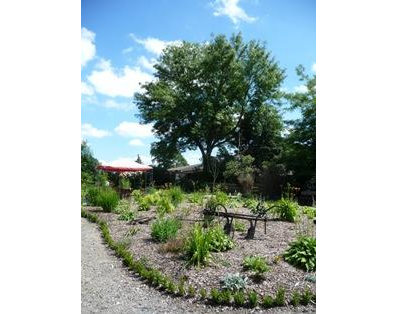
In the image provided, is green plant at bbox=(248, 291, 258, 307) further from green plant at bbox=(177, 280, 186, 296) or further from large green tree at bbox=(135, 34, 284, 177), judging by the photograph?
large green tree at bbox=(135, 34, 284, 177)

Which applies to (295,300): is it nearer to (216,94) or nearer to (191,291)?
(191,291)

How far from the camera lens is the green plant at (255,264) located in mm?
5570

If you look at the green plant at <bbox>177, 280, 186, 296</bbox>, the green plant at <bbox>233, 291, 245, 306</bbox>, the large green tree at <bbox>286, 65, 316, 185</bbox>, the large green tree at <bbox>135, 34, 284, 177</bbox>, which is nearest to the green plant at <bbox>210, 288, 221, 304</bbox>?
the green plant at <bbox>233, 291, 245, 306</bbox>

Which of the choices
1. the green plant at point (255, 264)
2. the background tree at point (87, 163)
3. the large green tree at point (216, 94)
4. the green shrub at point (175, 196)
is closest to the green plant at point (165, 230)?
the green plant at point (255, 264)

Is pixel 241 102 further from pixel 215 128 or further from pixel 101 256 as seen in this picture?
pixel 101 256

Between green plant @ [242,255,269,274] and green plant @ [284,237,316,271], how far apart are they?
1.62 ft

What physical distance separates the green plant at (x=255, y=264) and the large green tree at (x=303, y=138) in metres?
15.3

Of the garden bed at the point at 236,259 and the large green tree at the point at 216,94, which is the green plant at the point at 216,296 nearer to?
the garden bed at the point at 236,259

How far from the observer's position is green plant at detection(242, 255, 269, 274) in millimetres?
5570

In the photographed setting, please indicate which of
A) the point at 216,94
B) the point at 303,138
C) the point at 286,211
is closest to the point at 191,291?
the point at 286,211

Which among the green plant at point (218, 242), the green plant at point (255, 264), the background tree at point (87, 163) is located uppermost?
the background tree at point (87, 163)

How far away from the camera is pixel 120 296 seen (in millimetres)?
5250
